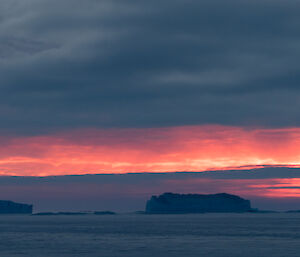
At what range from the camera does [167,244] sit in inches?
2766

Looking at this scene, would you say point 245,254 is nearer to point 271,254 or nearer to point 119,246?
point 271,254

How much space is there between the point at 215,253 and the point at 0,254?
24313 millimetres

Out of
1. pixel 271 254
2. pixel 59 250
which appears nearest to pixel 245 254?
pixel 271 254

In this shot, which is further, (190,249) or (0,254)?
(190,249)

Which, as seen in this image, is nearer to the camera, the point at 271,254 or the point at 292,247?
the point at 271,254

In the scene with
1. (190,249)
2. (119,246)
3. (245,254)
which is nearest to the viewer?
(245,254)

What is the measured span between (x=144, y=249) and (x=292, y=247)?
1907cm

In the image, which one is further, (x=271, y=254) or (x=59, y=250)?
(x=59, y=250)

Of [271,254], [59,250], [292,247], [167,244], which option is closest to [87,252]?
[59,250]

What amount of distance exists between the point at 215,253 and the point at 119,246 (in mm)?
15411

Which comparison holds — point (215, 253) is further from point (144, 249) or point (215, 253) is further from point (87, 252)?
point (87, 252)

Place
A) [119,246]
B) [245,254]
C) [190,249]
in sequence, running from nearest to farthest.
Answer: [245,254]
[190,249]
[119,246]

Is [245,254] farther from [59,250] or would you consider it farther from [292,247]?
[59,250]

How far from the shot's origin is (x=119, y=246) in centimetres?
6750
